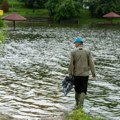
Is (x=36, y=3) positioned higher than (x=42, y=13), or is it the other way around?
(x=36, y=3)

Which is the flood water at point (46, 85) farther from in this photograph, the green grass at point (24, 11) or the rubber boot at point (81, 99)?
the green grass at point (24, 11)

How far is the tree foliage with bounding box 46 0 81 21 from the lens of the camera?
86625mm

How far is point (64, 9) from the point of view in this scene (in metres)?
86.9

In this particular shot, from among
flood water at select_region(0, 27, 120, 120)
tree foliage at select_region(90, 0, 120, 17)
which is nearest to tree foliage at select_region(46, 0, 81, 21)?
tree foliage at select_region(90, 0, 120, 17)

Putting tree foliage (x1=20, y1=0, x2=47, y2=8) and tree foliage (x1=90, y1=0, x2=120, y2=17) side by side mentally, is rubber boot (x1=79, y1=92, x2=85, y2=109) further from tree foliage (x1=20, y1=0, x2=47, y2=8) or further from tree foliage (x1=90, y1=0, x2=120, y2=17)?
tree foliage (x1=20, y1=0, x2=47, y2=8)

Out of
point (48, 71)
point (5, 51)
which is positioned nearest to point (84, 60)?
point (48, 71)

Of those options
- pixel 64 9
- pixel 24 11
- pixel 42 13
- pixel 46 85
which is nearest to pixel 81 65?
pixel 46 85

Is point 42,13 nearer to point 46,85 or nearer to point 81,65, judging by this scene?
point 46,85

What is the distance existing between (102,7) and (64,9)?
857 centimetres

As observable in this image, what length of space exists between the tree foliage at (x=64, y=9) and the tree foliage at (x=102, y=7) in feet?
12.0

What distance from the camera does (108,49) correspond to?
37.0 meters

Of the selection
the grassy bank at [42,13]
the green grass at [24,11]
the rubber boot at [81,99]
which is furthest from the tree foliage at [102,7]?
the rubber boot at [81,99]

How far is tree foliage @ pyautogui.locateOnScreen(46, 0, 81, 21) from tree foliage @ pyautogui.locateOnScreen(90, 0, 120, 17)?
366 cm

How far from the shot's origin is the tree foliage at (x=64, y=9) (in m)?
86.6
